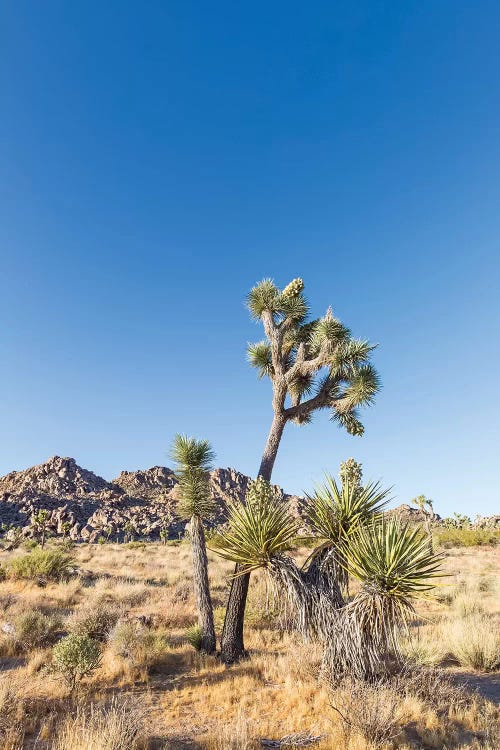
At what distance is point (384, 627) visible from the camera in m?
6.01

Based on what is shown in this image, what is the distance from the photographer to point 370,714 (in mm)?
4754

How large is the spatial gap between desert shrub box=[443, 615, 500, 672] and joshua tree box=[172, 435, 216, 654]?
17.1 ft

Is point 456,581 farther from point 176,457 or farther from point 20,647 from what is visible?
point 20,647

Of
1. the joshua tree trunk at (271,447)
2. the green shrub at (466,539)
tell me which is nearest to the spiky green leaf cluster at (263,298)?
the joshua tree trunk at (271,447)

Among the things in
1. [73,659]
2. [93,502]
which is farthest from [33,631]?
[93,502]

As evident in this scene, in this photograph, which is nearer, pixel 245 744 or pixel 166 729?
pixel 245 744

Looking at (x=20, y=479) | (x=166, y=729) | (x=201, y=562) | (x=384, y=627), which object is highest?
(x=20, y=479)

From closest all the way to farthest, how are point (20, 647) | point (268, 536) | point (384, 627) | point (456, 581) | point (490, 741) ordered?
point (490, 741), point (384, 627), point (268, 536), point (20, 647), point (456, 581)

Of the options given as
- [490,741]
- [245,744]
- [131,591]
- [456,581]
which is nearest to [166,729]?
[245,744]

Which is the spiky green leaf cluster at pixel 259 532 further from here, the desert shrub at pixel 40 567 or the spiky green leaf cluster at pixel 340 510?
the desert shrub at pixel 40 567

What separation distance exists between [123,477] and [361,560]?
4172 inches

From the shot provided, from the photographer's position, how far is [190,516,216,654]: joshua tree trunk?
8.87 metres

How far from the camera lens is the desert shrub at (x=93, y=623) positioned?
357 inches

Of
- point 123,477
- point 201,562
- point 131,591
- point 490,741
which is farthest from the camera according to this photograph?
point 123,477
